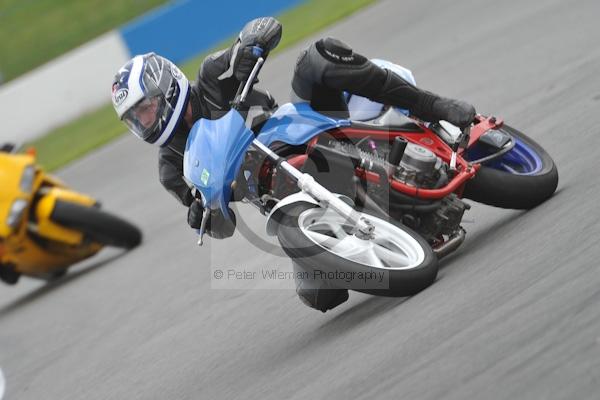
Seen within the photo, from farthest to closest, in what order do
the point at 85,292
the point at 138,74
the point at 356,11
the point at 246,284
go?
the point at 356,11 < the point at 85,292 < the point at 246,284 < the point at 138,74

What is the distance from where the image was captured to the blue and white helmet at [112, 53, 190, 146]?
5.53 meters

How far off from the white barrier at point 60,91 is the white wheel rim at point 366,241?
12150 mm

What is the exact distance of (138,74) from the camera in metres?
5.55

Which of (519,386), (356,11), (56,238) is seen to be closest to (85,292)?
(56,238)

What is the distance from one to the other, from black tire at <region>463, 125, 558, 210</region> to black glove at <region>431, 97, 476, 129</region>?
0.97 feet

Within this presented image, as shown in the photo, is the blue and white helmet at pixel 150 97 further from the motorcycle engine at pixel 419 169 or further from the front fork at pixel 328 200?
the motorcycle engine at pixel 419 169

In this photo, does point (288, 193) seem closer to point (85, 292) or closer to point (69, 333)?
point (69, 333)

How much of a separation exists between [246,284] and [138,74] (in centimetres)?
245

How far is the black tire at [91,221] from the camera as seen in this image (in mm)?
9336

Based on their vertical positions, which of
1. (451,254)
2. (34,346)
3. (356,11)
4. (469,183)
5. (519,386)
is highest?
(519,386)

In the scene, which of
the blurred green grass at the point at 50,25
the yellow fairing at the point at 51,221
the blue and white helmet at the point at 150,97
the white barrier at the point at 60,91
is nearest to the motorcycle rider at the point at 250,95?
the blue and white helmet at the point at 150,97

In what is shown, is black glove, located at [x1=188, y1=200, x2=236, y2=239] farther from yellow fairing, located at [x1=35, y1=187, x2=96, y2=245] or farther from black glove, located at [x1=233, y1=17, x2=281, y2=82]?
yellow fairing, located at [x1=35, y1=187, x2=96, y2=245]

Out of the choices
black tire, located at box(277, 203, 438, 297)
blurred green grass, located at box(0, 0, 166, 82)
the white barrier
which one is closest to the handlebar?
black tire, located at box(277, 203, 438, 297)

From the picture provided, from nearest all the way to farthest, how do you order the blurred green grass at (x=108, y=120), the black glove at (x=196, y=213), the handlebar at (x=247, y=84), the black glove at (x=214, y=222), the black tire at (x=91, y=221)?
the handlebar at (x=247, y=84)
the black glove at (x=214, y=222)
the black glove at (x=196, y=213)
the black tire at (x=91, y=221)
the blurred green grass at (x=108, y=120)
